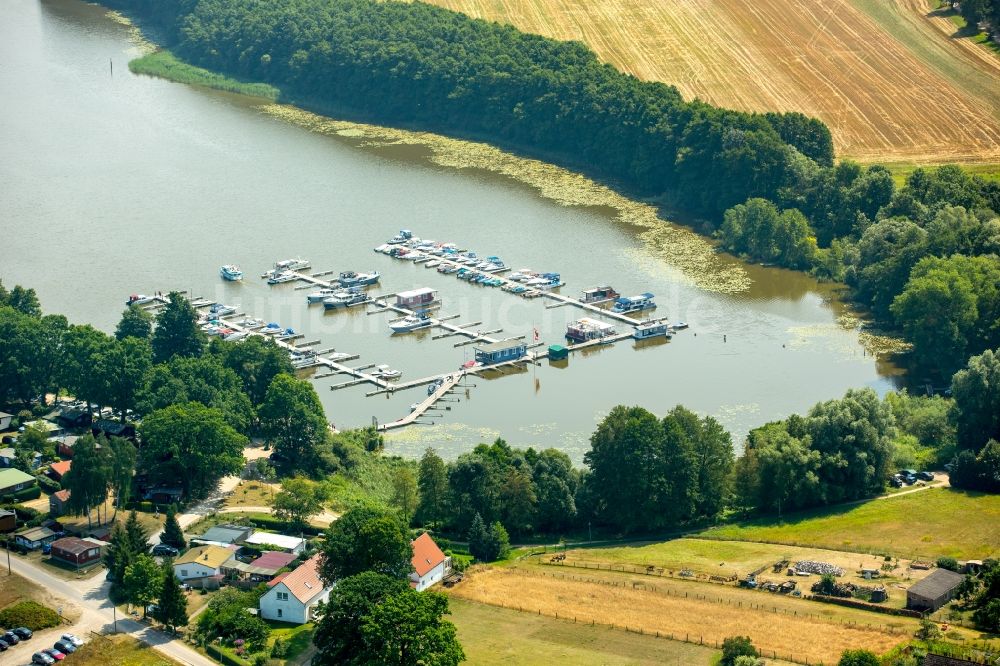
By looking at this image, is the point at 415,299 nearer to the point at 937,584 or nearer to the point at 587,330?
the point at 587,330

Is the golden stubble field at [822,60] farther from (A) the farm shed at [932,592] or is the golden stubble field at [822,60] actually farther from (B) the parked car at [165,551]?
(B) the parked car at [165,551]

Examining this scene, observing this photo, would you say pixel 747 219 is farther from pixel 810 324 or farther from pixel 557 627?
pixel 557 627

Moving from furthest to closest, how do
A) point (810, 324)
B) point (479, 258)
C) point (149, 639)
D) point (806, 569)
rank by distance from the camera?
point (479, 258), point (810, 324), point (806, 569), point (149, 639)

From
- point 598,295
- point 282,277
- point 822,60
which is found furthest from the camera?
point 822,60

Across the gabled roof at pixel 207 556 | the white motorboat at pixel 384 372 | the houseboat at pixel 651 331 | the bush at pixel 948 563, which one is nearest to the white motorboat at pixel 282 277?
the white motorboat at pixel 384 372

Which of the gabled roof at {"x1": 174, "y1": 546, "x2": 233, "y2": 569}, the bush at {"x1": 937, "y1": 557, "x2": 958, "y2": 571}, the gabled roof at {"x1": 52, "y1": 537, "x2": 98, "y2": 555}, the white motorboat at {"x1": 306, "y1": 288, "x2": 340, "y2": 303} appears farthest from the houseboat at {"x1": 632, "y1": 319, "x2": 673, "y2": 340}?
the gabled roof at {"x1": 52, "y1": 537, "x2": 98, "y2": 555}

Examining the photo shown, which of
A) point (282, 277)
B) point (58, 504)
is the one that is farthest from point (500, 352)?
point (58, 504)

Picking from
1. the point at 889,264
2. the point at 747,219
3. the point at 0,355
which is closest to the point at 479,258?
the point at 747,219
